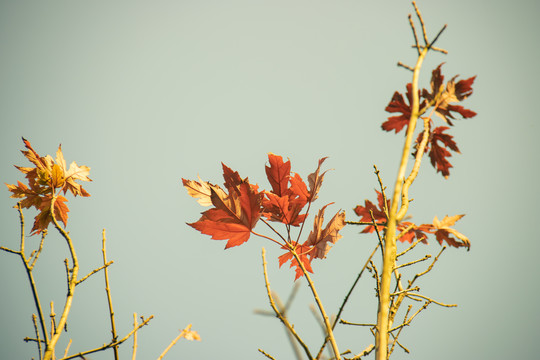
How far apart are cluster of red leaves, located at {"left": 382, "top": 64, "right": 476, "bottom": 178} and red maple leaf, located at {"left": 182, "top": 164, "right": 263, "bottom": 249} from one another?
26.6 inches

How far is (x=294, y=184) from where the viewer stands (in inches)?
48.1

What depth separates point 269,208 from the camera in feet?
3.94

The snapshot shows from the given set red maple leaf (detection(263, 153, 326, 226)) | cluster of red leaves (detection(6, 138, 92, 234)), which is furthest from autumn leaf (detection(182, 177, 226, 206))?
cluster of red leaves (detection(6, 138, 92, 234))

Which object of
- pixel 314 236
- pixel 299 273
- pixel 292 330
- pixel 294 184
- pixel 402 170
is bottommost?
pixel 292 330

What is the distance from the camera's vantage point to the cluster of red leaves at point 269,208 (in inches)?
41.2

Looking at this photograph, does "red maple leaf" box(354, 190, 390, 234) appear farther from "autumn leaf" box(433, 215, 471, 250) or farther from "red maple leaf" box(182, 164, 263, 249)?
"red maple leaf" box(182, 164, 263, 249)

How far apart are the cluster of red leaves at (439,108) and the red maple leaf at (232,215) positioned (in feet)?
2.21

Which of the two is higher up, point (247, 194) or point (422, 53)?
point (422, 53)

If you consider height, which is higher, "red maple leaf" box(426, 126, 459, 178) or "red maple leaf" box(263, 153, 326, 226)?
"red maple leaf" box(426, 126, 459, 178)

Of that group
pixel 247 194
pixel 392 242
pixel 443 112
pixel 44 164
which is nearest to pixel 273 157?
pixel 247 194

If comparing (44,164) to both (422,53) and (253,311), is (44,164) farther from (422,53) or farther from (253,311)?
(422,53)

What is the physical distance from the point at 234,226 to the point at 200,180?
0.76 feet

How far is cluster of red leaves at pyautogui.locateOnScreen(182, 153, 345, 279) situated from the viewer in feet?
3.43

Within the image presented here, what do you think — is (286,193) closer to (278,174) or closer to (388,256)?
(278,174)
